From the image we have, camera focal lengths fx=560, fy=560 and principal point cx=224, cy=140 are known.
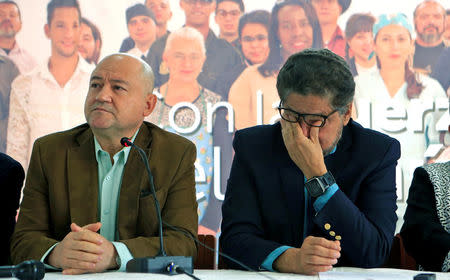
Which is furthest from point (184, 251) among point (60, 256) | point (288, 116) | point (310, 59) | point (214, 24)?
point (214, 24)

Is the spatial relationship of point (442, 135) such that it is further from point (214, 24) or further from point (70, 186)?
point (70, 186)

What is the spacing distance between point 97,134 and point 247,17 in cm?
247

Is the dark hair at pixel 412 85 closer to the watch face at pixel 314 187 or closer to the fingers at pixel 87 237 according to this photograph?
the watch face at pixel 314 187

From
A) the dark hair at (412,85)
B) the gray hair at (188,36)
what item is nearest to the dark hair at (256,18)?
the gray hair at (188,36)

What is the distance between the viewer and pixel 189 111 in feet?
15.3

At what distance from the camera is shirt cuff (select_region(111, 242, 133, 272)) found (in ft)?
6.53

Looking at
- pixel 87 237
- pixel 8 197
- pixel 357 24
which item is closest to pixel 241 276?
pixel 87 237

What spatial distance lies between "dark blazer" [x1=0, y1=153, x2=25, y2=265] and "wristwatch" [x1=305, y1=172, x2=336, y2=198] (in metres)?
1.41

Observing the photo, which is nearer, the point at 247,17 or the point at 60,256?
the point at 60,256

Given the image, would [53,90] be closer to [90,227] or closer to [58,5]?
[58,5]

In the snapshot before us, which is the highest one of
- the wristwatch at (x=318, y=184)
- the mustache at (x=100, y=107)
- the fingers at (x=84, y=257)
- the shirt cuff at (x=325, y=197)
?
the mustache at (x=100, y=107)

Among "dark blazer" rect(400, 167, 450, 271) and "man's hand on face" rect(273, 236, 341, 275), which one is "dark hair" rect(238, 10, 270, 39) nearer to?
"dark blazer" rect(400, 167, 450, 271)

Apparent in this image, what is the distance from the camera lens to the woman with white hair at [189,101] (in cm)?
462

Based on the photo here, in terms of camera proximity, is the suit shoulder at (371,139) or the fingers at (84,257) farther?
the suit shoulder at (371,139)
